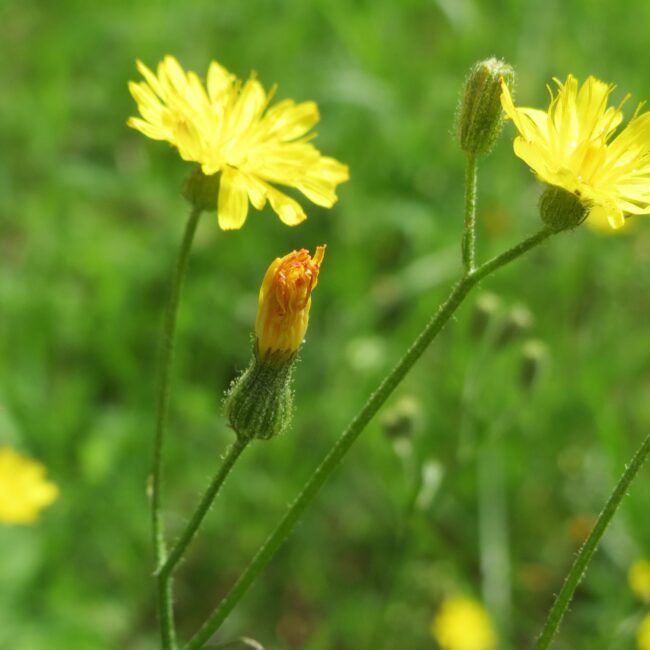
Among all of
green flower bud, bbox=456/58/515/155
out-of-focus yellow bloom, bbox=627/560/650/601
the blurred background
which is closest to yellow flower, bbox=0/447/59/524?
the blurred background

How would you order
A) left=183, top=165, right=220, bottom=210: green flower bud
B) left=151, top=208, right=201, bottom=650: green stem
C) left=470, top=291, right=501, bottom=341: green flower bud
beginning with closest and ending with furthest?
left=151, top=208, right=201, bottom=650: green stem → left=183, top=165, right=220, bottom=210: green flower bud → left=470, top=291, right=501, bottom=341: green flower bud

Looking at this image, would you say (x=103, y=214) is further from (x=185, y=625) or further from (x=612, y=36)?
(x=612, y=36)

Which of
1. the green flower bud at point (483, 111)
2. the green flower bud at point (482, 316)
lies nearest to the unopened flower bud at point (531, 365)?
the green flower bud at point (482, 316)

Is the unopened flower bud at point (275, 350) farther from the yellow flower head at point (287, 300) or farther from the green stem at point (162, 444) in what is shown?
the green stem at point (162, 444)

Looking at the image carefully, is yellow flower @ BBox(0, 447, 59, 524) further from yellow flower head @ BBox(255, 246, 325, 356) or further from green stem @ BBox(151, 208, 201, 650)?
yellow flower head @ BBox(255, 246, 325, 356)

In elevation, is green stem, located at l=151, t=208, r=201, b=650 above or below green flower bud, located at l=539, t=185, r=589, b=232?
below

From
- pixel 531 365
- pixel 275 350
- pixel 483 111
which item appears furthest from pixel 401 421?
pixel 483 111
